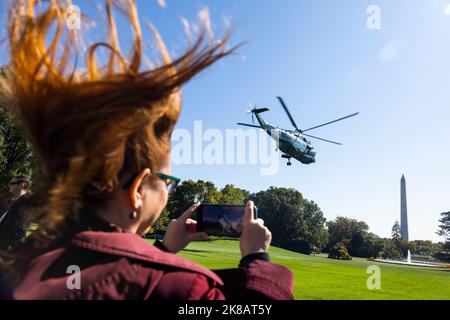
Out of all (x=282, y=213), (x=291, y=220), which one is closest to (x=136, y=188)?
(x=291, y=220)

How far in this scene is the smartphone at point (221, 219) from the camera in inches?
89.6

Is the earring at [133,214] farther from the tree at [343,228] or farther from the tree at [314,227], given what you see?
the tree at [343,228]

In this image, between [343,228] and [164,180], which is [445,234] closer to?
[343,228]

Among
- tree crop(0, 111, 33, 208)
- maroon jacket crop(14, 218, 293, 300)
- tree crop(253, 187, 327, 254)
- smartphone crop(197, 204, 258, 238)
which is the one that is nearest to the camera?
maroon jacket crop(14, 218, 293, 300)

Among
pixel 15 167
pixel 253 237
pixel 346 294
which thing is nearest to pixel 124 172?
pixel 253 237

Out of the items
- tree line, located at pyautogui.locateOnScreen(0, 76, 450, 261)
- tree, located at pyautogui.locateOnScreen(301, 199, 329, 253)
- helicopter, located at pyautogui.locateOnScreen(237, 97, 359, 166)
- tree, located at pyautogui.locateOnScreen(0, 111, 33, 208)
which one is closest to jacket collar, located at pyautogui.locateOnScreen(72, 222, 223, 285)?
helicopter, located at pyautogui.locateOnScreen(237, 97, 359, 166)

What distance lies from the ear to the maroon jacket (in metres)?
0.20

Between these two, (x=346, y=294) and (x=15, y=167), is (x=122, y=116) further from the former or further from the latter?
(x=15, y=167)

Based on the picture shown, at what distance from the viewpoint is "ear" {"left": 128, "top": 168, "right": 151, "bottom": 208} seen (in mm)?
1645

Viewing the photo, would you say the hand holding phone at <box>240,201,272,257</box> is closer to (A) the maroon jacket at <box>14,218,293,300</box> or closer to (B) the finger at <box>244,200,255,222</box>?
(B) the finger at <box>244,200,255,222</box>

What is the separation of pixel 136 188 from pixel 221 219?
2.75ft

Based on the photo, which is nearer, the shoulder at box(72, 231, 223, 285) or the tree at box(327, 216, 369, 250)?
the shoulder at box(72, 231, 223, 285)

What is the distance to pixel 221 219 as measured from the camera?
7.76 feet

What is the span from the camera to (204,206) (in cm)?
246
